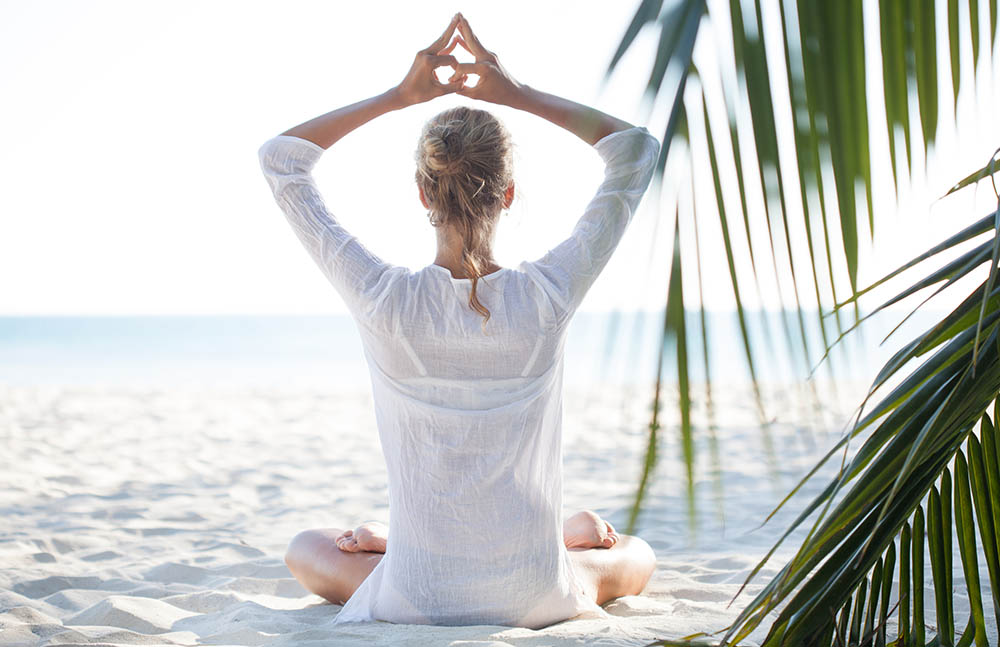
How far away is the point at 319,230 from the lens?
1.86 meters

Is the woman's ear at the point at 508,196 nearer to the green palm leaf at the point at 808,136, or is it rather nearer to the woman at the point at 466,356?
the woman at the point at 466,356

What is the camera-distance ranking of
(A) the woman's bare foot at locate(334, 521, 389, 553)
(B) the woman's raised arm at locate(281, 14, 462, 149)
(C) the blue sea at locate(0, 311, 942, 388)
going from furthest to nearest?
(A) the woman's bare foot at locate(334, 521, 389, 553), (B) the woman's raised arm at locate(281, 14, 462, 149), (C) the blue sea at locate(0, 311, 942, 388)

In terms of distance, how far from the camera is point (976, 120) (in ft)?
2.48

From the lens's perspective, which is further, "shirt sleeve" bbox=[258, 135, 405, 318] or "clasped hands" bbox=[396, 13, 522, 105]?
"shirt sleeve" bbox=[258, 135, 405, 318]

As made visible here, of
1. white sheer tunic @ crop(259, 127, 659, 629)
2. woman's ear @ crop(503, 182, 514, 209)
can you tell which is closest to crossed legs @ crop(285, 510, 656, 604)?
white sheer tunic @ crop(259, 127, 659, 629)

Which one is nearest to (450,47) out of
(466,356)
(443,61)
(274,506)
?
(443,61)

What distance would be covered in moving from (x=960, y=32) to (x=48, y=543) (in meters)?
3.47

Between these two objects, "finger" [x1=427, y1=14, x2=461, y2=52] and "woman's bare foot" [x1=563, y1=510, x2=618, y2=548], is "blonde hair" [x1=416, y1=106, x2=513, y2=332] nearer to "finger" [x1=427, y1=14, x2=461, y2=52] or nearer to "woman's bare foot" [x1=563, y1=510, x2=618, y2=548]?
"finger" [x1=427, y1=14, x2=461, y2=52]

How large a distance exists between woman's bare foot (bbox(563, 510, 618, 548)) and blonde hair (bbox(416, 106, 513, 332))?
2.85 ft

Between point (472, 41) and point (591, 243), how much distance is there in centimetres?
51

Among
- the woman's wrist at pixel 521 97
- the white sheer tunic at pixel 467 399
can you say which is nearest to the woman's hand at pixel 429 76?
the woman's wrist at pixel 521 97

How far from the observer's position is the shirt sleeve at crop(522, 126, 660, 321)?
1.78 metres

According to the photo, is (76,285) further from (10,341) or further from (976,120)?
(976,120)

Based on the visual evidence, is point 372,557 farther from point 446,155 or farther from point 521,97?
point 521,97
